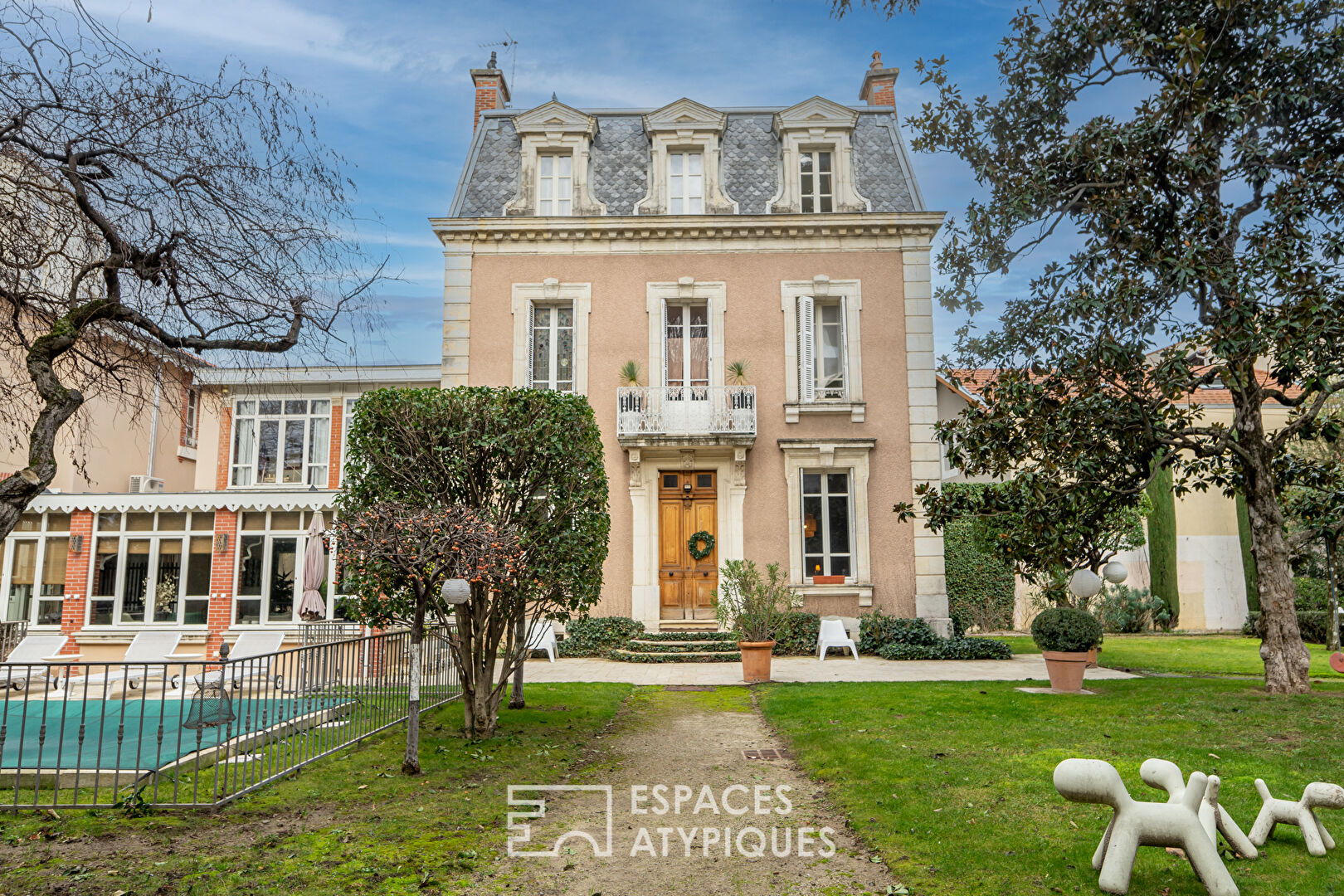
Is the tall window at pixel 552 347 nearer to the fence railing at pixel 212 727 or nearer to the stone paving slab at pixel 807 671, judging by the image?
the stone paving slab at pixel 807 671

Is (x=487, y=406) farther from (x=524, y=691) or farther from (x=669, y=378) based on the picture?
(x=669, y=378)

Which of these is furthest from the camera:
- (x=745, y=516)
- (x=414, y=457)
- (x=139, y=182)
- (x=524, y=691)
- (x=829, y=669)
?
(x=745, y=516)

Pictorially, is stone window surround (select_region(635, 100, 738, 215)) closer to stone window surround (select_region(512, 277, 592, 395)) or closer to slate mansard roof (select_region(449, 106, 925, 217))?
slate mansard roof (select_region(449, 106, 925, 217))

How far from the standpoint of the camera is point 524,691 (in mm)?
11375

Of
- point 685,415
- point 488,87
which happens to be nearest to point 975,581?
point 685,415

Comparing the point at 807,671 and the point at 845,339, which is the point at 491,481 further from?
the point at 845,339

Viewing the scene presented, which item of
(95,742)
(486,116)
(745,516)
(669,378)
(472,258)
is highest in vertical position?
(486,116)

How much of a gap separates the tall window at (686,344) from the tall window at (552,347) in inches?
77.5

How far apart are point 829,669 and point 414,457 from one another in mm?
8302

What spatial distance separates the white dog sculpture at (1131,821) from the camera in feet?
13.4

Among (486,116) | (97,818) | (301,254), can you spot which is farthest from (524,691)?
(486,116)

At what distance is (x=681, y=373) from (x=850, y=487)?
13.5 feet

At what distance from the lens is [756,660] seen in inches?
479

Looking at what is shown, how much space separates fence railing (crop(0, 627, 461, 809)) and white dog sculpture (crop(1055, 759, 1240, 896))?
16.4 ft
